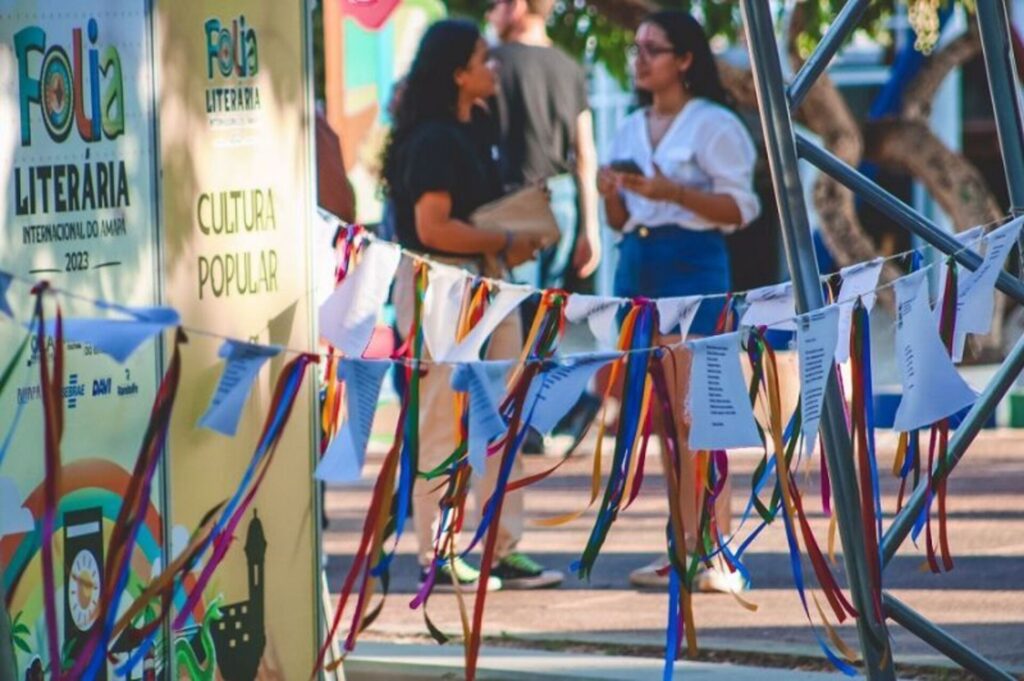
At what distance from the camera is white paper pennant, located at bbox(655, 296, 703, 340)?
5391mm

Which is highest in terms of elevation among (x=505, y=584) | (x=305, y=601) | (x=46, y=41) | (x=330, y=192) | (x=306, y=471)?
(x=46, y=41)

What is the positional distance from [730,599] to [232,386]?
3.89m

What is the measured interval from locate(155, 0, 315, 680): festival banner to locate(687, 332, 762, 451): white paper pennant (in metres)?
1.11

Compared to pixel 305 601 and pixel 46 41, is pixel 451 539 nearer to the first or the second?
pixel 305 601

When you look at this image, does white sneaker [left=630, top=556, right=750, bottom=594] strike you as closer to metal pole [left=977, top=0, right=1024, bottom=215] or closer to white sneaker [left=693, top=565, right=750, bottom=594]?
white sneaker [left=693, top=565, right=750, bottom=594]

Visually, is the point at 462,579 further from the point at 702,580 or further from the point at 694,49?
the point at 694,49

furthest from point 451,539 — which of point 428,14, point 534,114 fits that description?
point 428,14

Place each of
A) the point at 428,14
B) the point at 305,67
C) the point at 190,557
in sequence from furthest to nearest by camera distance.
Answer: the point at 428,14 < the point at 305,67 < the point at 190,557

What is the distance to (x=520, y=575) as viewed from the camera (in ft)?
25.6

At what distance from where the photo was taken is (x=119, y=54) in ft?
14.9

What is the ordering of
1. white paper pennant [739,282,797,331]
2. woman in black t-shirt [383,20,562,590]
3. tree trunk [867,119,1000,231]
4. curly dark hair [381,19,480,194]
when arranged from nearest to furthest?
white paper pennant [739,282,797,331] → woman in black t-shirt [383,20,562,590] → curly dark hair [381,19,480,194] → tree trunk [867,119,1000,231]

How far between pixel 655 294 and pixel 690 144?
1.81 ft

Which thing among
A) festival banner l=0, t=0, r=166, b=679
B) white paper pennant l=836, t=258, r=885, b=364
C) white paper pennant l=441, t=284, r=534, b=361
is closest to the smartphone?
white paper pennant l=441, t=284, r=534, b=361

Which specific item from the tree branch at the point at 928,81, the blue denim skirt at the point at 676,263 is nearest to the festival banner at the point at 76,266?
the blue denim skirt at the point at 676,263
